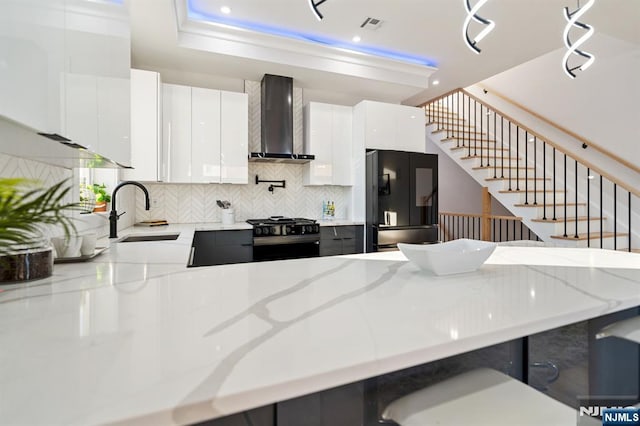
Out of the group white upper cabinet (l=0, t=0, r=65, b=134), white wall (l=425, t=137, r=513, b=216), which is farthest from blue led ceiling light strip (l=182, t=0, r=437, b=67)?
white wall (l=425, t=137, r=513, b=216)

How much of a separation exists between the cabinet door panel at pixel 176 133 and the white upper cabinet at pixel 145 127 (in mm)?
178

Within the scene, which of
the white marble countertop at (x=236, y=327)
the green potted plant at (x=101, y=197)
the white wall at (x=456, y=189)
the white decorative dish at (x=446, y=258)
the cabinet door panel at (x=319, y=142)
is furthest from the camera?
the white wall at (x=456, y=189)

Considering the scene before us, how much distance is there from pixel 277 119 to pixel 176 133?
1.08m

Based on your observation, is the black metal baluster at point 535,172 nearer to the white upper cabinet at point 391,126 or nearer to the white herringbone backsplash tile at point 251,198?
the white upper cabinet at point 391,126

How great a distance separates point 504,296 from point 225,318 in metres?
0.75

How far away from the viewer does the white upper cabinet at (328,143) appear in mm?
3906

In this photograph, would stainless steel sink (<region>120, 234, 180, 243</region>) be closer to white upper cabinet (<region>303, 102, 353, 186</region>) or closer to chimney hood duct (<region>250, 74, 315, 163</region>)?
chimney hood duct (<region>250, 74, 315, 163</region>)

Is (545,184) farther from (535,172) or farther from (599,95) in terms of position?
(599,95)

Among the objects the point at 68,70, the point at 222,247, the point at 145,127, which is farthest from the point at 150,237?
the point at 68,70

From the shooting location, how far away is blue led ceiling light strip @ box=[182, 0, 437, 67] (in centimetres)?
299

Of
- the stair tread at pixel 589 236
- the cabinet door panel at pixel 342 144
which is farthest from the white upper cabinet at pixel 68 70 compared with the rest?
the stair tread at pixel 589 236

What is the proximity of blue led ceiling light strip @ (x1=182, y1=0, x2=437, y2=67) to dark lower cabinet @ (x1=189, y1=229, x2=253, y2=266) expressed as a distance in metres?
2.00

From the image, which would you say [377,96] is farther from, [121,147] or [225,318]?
[225,318]

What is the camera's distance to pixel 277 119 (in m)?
3.67
